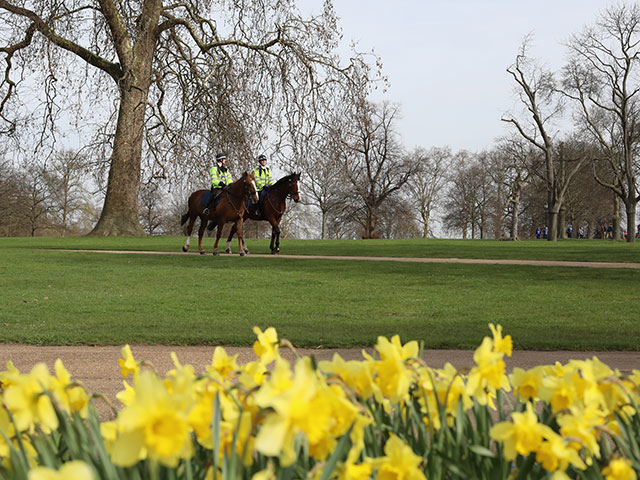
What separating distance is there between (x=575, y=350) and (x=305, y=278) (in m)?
8.26

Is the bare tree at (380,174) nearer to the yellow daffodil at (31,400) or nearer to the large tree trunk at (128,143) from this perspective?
the large tree trunk at (128,143)

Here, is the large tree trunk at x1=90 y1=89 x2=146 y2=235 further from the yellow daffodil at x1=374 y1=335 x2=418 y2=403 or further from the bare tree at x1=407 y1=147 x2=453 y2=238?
the bare tree at x1=407 y1=147 x2=453 y2=238

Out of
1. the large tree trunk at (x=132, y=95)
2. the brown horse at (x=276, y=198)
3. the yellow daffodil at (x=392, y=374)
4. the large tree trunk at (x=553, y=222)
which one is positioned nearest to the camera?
the yellow daffodil at (x=392, y=374)

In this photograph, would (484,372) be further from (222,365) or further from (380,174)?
→ (380,174)

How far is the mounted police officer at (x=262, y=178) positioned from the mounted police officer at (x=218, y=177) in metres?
0.79

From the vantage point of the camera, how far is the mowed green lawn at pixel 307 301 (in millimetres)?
8461

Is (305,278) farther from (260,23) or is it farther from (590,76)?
(590,76)

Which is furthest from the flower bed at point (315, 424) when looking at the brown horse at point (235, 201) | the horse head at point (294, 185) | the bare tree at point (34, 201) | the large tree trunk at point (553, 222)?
the bare tree at point (34, 201)

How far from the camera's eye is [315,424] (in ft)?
4.61

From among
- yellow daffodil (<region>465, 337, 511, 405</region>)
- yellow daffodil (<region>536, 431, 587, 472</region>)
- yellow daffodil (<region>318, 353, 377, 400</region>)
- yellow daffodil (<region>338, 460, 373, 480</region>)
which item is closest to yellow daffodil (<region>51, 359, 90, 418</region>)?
yellow daffodil (<region>318, 353, 377, 400</region>)

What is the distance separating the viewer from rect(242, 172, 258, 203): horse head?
780 inches

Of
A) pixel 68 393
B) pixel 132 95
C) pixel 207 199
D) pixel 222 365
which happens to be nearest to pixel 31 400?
pixel 68 393

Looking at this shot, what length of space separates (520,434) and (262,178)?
1940 cm

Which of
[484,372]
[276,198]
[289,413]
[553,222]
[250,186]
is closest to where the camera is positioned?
[289,413]
